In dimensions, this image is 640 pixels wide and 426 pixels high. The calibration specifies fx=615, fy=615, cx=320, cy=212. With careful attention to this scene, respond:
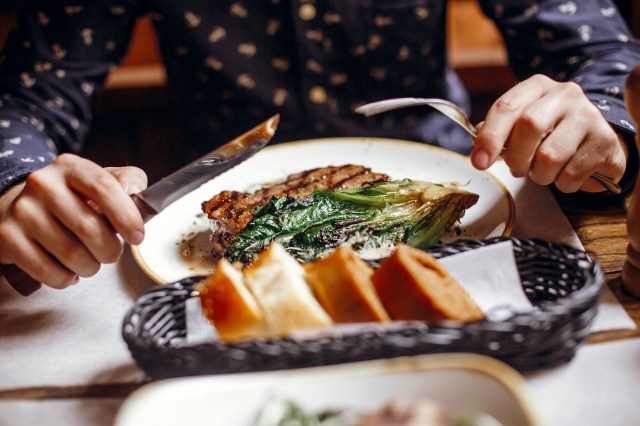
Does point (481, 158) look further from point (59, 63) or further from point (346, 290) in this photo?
point (59, 63)

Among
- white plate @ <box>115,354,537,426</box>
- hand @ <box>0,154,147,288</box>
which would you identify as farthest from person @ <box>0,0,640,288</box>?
white plate @ <box>115,354,537,426</box>

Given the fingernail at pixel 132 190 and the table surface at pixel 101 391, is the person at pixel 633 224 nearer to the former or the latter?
the table surface at pixel 101 391

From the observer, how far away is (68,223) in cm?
100

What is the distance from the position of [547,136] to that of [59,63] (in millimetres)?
1324

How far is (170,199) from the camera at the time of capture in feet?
3.48

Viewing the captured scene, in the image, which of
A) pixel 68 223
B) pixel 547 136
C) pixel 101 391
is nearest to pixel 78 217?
pixel 68 223

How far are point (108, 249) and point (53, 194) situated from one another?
12 centimetres

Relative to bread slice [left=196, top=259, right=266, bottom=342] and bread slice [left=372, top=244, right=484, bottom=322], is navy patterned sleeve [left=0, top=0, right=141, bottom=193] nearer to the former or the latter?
bread slice [left=196, top=259, right=266, bottom=342]

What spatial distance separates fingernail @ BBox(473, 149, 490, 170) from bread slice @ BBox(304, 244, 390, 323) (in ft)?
1.16

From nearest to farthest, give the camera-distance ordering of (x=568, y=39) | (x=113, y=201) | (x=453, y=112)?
(x=113, y=201) < (x=453, y=112) < (x=568, y=39)

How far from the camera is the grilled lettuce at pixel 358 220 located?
3.72 ft

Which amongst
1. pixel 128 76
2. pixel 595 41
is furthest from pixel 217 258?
pixel 128 76

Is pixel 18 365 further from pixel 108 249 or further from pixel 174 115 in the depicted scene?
pixel 174 115

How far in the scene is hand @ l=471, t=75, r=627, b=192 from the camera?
3.55 feet
